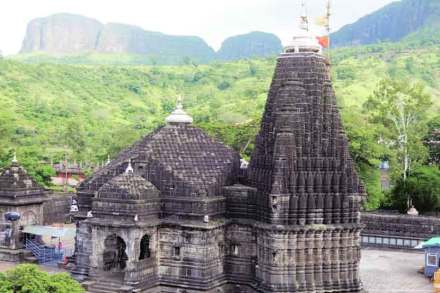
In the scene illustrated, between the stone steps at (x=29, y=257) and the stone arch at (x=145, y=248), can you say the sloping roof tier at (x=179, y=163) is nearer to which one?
the stone arch at (x=145, y=248)

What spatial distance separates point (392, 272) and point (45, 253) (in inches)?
513

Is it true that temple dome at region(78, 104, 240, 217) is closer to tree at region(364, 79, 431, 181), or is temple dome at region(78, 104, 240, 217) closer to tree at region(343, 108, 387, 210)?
tree at region(343, 108, 387, 210)

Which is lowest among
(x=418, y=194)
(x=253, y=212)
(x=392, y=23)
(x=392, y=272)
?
(x=392, y=272)

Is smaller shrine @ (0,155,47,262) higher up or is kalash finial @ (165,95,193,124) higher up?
kalash finial @ (165,95,193,124)

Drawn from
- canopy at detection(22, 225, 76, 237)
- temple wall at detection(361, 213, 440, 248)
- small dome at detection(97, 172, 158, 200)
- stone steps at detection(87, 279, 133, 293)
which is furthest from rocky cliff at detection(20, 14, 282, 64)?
stone steps at detection(87, 279, 133, 293)

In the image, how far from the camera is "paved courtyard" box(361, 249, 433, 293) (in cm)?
2159

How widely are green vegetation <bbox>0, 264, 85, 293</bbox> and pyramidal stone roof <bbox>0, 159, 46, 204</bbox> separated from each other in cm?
1006

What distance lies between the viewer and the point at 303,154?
1902 centimetres

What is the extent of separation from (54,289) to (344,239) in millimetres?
8785

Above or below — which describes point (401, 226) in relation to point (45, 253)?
above

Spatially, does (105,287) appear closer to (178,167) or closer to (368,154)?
Result: (178,167)

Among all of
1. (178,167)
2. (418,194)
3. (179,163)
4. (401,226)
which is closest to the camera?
(178,167)

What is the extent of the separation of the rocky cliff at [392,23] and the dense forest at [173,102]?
23.2m

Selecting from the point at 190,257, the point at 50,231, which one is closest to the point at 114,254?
the point at 190,257
